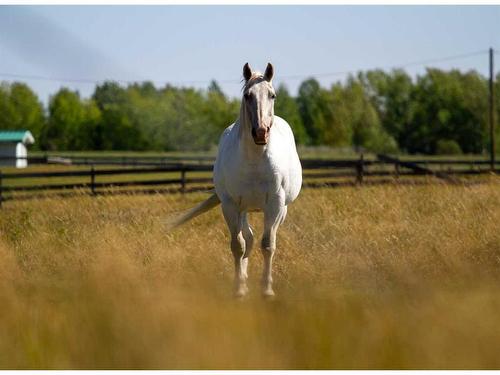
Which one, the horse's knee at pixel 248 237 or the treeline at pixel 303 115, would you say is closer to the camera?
the horse's knee at pixel 248 237

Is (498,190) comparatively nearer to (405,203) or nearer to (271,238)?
(405,203)

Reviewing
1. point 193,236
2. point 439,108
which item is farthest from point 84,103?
point 193,236

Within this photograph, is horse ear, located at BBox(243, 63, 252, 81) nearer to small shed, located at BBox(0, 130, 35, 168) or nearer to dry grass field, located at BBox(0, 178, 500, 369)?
dry grass field, located at BBox(0, 178, 500, 369)

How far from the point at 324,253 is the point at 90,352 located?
13.7ft

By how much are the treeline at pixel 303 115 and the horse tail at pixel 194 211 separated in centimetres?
5585

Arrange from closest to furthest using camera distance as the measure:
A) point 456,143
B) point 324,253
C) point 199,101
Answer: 1. point 324,253
2. point 456,143
3. point 199,101

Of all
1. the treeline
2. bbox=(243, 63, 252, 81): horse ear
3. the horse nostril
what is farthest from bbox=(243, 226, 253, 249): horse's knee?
the treeline

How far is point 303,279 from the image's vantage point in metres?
7.58

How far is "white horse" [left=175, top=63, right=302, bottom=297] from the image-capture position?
6.75 m

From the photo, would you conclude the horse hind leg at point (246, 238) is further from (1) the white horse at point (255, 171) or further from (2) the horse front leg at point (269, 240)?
(2) the horse front leg at point (269, 240)

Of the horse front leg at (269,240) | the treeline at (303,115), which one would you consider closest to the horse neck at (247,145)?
the horse front leg at (269,240)

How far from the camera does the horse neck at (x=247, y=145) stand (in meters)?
7.07

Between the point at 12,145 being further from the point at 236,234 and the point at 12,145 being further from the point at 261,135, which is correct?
the point at 261,135

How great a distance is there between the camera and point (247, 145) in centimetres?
711
